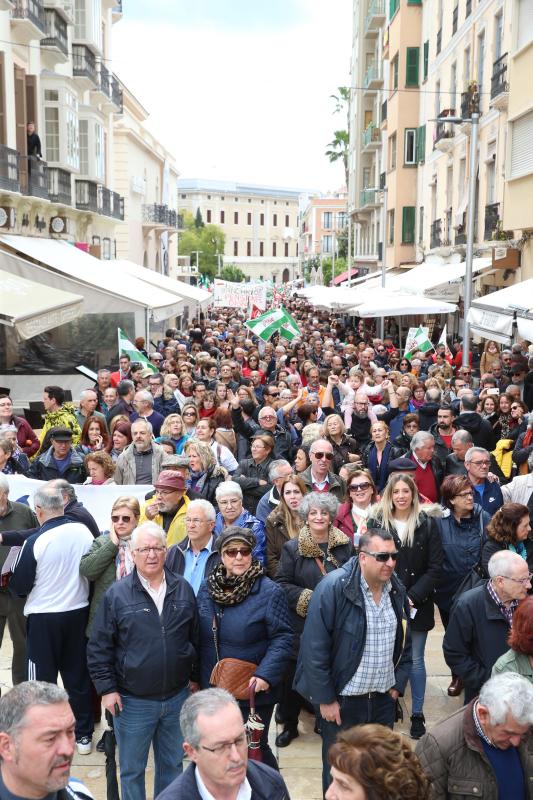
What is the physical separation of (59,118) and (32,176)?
3.43 metres

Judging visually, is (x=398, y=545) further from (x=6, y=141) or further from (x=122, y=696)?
(x=6, y=141)

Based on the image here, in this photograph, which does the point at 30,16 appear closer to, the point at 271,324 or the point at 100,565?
the point at 271,324

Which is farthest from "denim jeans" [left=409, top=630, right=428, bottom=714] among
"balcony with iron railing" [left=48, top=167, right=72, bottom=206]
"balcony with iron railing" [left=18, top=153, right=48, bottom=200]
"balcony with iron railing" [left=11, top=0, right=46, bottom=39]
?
"balcony with iron railing" [left=48, top=167, right=72, bottom=206]

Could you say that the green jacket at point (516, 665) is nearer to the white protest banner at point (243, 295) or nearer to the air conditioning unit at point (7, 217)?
the air conditioning unit at point (7, 217)

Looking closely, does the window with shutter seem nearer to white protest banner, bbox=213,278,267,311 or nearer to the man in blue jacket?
white protest banner, bbox=213,278,267,311

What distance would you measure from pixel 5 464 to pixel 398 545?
3941 millimetres

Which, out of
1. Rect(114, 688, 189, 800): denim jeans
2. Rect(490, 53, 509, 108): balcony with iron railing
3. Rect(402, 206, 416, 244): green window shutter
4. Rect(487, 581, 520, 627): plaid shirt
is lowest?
Rect(114, 688, 189, 800): denim jeans

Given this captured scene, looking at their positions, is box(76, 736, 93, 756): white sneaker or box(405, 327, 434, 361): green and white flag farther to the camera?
box(405, 327, 434, 361): green and white flag

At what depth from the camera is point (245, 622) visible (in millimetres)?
4762

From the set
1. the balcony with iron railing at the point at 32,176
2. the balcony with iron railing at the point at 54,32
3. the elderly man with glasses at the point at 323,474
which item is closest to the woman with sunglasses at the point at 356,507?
the elderly man with glasses at the point at 323,474

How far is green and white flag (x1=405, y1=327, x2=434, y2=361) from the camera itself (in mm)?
18344

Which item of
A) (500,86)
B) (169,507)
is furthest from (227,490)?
(500,86)

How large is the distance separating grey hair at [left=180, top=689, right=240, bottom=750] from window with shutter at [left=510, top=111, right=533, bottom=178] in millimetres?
16355

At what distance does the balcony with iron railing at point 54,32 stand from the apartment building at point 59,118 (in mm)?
24
